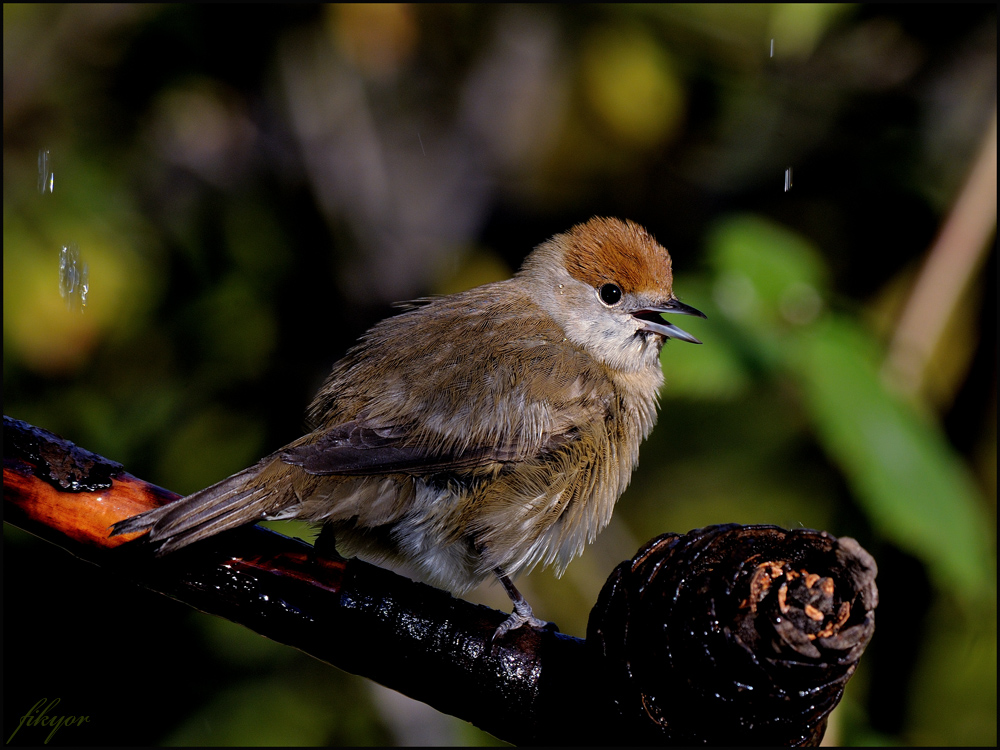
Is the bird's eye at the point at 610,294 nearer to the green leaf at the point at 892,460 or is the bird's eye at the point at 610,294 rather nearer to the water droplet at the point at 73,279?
the green leaf at the point at 892,460

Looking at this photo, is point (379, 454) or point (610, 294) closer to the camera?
point (379, 454)

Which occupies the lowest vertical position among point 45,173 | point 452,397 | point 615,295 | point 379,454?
point 379,454

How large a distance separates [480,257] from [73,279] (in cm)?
226

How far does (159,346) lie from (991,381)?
4337mm

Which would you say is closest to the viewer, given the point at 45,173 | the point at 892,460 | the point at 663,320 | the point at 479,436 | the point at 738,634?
the point at 738,634

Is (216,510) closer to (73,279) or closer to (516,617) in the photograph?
(516,617)

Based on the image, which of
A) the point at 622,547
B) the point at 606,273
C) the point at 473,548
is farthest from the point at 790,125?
the point at 473,548

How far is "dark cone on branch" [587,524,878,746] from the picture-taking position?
65.3 inches

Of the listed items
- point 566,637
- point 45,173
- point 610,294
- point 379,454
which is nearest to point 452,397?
point 379,454

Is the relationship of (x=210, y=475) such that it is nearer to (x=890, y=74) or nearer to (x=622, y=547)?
(x=622, y=547)

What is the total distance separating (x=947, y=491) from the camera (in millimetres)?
3391

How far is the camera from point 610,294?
3.52m

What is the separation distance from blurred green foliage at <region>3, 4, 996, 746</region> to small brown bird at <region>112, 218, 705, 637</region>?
0.40 m

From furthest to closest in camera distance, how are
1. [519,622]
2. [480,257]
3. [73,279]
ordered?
[480,257] → [73,279] → [519,622]
